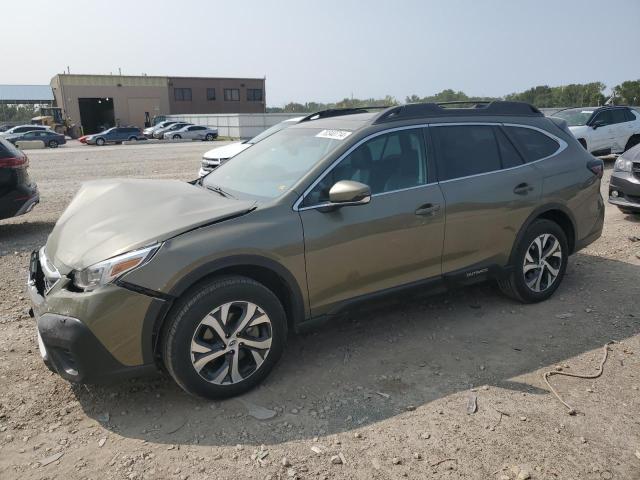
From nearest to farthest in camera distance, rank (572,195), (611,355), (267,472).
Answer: (267,472) < (611,355) < (572,195)

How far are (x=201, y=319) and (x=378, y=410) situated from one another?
3.99 feet

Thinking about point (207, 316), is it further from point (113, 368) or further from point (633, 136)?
point (633, 136)

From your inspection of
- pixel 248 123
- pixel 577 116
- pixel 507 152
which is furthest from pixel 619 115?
pixel 248 123

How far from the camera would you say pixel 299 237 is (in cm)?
332

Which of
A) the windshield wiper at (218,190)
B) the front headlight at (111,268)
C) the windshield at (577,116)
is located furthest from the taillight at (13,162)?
the windshield at (577,116)

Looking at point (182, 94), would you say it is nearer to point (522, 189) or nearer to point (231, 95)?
point (231, 95)

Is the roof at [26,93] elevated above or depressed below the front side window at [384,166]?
above

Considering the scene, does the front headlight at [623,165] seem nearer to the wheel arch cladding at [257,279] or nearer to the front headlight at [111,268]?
the wheel arch cladding at [257,279]

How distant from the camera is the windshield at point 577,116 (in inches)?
544

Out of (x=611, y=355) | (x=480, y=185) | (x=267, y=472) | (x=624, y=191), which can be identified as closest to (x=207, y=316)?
(x=267, y=472)

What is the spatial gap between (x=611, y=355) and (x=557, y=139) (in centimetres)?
204

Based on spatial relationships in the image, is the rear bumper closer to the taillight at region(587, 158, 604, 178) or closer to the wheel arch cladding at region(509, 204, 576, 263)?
the taillight at region(587, 158, 604, 178)

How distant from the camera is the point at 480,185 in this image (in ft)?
13.6

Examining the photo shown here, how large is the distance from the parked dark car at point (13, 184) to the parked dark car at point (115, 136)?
112ft
